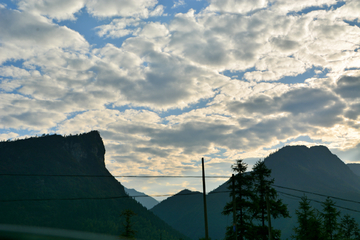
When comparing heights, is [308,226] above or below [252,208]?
below

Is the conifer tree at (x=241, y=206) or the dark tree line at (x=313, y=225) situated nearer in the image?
the conifer tree at (x=241, y=206)

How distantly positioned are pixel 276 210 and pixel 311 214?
42.0 feet

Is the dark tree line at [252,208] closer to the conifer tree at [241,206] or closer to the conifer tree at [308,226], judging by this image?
the conifer tree at [241,206]

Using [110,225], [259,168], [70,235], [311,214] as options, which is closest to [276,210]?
[259,168]

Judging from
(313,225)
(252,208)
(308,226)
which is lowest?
(308,226)

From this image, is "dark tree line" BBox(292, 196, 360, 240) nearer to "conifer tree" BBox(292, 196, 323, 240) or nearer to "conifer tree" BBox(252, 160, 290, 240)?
"conifer tree" BBox(292, 196, 323, 240)

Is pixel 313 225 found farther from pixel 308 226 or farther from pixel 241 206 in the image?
pixel 241 206

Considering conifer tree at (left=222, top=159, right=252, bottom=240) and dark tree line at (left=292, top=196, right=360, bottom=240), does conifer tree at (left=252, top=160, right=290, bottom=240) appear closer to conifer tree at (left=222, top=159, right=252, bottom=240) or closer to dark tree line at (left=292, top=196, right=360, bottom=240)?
conifer tree at (left=222, top=159, right=252, bottom=240)

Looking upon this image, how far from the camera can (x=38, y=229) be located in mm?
13258

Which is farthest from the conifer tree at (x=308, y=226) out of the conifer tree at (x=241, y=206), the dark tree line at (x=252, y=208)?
the conifer tree at (x=241, y=206)

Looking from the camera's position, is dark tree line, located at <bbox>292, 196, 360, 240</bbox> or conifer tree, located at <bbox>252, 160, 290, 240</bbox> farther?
dark tree line, located at <bbox>292, 196, 360, 240</bbox>

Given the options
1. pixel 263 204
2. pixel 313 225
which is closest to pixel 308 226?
pixel 313 225

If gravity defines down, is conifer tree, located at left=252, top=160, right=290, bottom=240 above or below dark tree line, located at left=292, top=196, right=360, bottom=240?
above

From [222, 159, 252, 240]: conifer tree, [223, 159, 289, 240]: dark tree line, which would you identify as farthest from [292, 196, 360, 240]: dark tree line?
[222, 159, 252, 240]: conifer tree
